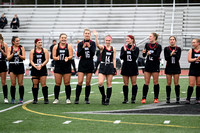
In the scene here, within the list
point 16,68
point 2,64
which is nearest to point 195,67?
point 16,68

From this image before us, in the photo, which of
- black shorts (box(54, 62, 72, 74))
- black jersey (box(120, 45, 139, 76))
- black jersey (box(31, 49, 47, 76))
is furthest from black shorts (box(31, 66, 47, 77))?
black jersey (box(120, 45, 139, 76))

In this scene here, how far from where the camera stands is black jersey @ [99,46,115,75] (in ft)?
38.5

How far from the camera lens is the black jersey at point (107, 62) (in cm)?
1174

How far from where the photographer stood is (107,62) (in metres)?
11.8

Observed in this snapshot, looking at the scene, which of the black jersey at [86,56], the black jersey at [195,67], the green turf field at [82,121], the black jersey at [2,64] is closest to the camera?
the green turf field at [82,121]

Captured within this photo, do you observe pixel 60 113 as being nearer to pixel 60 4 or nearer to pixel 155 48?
pixel 155 48

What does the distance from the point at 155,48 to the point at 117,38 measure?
18469 mm

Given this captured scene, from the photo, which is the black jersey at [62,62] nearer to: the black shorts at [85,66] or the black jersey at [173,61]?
the black shorts at [85,66]

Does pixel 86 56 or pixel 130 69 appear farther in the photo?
pixel 130 69

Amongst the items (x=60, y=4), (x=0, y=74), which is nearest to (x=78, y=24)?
(x=60, y=4)

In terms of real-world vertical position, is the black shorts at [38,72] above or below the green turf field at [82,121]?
above

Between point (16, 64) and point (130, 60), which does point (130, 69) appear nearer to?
point (130, 60)

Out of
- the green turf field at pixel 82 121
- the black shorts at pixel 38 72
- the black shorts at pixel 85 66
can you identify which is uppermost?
the black shorts at pixel 85 66

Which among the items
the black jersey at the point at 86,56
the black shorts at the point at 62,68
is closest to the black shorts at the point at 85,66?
the black jersey at the point at 86,56
